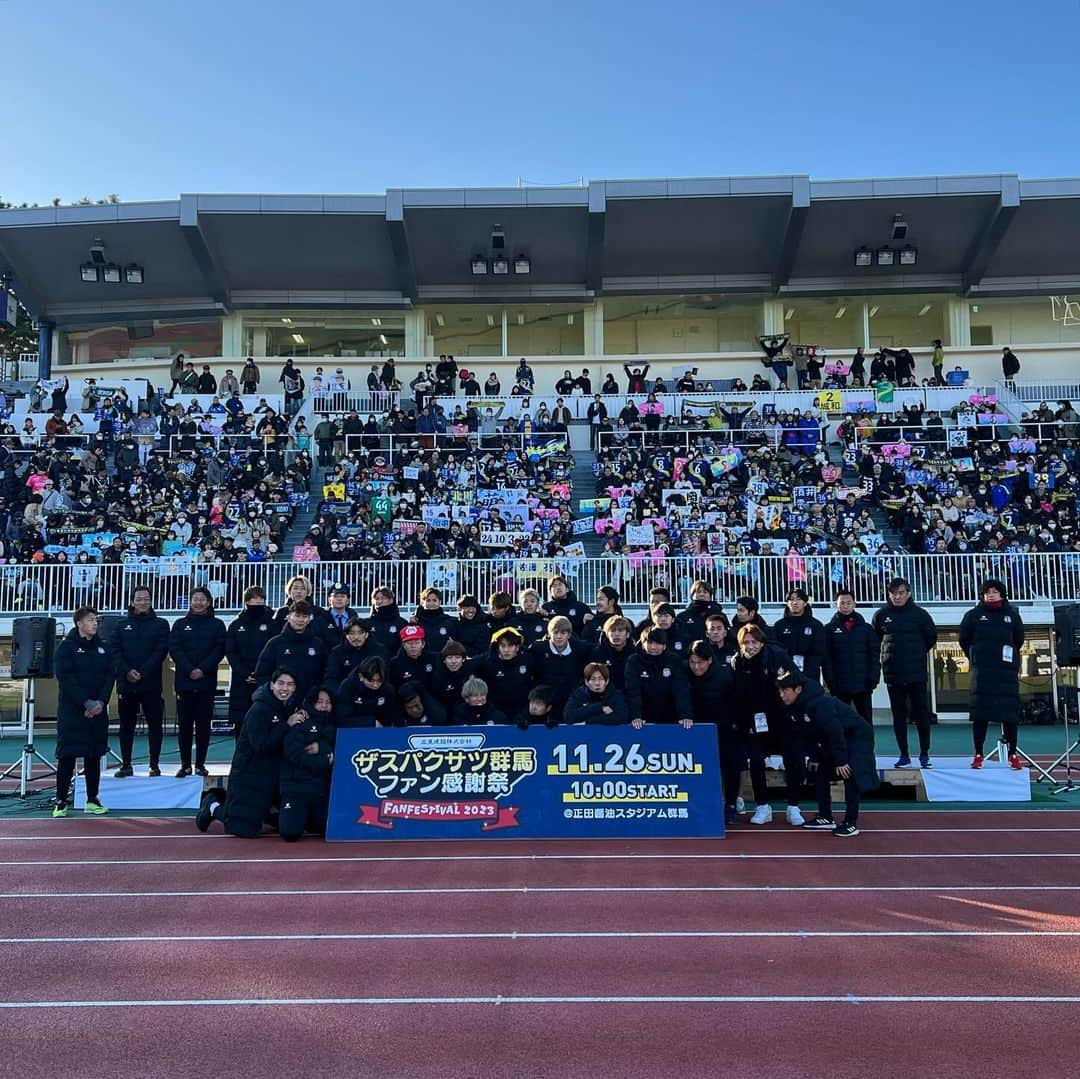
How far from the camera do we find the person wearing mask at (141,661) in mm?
11562

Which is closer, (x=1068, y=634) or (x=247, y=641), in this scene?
(x=247, y=641)

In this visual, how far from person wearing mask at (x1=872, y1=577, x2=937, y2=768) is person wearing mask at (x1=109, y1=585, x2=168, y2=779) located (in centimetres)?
770

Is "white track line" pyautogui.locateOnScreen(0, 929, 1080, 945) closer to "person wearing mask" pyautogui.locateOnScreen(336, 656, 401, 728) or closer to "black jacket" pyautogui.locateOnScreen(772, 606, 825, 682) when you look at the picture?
"person wearing mask" pyautogui.locateOnScreen(336, 656, 401, 728)

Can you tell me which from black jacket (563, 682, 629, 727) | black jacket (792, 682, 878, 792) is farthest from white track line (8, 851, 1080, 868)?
black jacket (563, 682, 629, 727)

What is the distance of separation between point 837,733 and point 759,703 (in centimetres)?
99

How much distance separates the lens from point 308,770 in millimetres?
9523

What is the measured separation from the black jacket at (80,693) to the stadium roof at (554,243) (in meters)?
19.8

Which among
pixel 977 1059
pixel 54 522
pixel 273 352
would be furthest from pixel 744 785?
pixel 273 352

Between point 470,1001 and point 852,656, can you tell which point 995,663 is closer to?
point 852,656

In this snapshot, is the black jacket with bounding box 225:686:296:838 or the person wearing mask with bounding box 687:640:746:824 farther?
the person wearing mask with bounding box 687:640:746:824

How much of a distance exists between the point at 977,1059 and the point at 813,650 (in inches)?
274

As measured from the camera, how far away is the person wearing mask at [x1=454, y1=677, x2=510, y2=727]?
9812mm

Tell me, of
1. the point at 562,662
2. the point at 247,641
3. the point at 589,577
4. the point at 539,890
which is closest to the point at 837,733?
the point at 562,662

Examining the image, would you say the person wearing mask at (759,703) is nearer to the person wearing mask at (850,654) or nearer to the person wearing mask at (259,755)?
the person wearing mask at (850,654)
